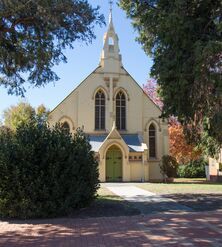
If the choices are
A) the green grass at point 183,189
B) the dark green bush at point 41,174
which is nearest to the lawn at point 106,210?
the dark green bush at point 41,174

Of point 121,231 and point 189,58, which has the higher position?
point 189,58

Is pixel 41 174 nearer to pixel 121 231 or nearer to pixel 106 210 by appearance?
pixel 106 210

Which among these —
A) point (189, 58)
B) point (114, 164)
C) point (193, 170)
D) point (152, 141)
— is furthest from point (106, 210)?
point (193, 170)

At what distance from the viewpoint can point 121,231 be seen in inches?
423

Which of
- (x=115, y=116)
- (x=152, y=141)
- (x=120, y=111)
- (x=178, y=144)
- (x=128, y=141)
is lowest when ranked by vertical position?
(x=128, y=141)

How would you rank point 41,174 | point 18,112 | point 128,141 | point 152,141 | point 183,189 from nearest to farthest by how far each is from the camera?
point 41,174
point 183,189
point 128,141
point 152,141
point 18,112

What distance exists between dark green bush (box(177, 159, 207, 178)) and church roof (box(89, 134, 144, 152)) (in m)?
12.0

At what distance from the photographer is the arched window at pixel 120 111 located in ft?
124

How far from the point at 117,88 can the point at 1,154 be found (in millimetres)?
24778

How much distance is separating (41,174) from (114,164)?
73.9 ft

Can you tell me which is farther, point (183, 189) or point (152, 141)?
point (152, 141)

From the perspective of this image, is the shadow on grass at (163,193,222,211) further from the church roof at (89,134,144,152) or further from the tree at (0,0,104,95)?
the church roof at (89,134,144,152)

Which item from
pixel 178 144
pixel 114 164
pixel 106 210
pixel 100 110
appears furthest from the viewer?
pixel 178 144

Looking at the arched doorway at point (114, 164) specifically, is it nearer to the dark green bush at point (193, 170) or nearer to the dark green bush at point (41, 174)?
the dark green bush at point (193, 170)
